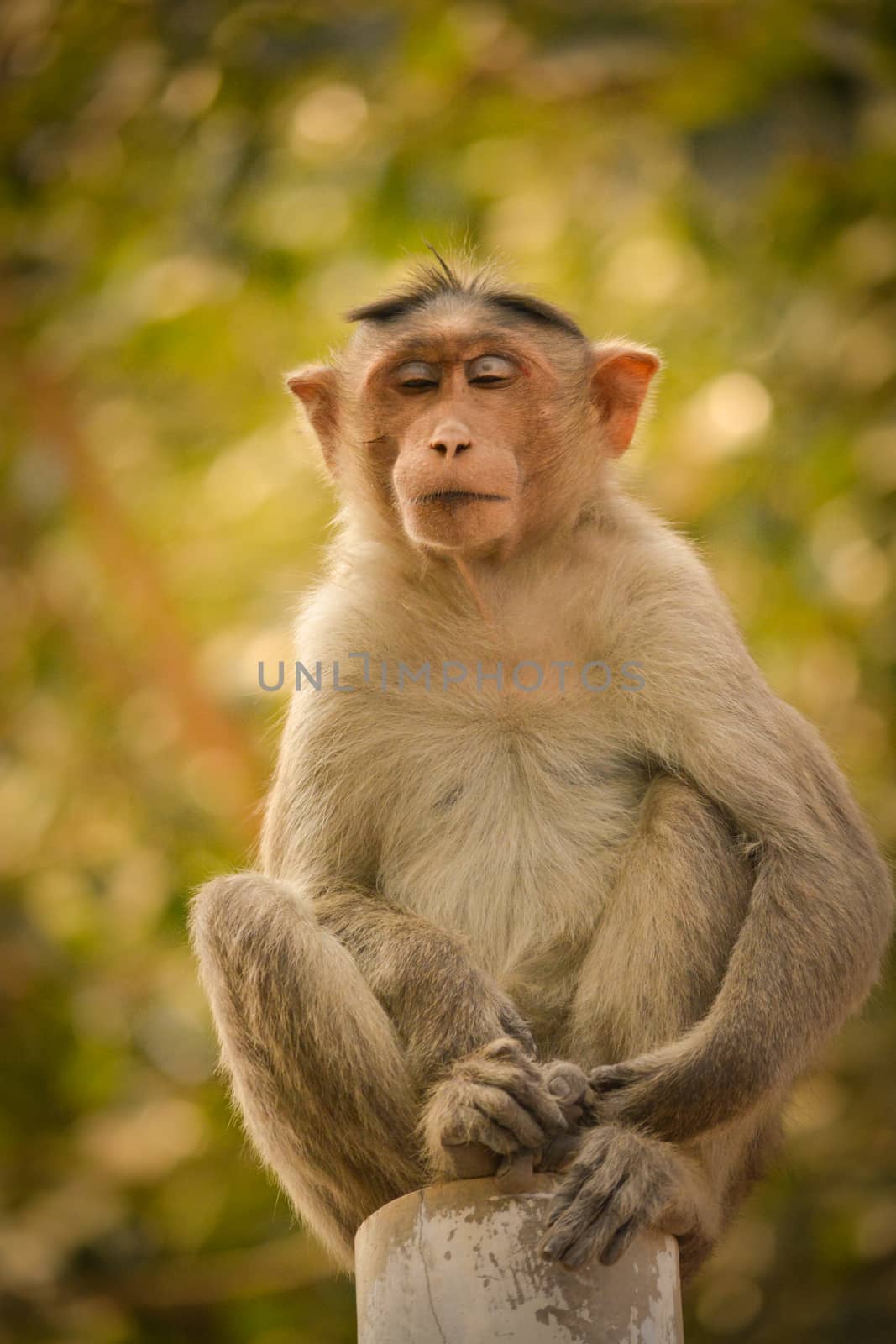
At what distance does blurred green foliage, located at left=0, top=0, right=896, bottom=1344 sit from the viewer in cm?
909

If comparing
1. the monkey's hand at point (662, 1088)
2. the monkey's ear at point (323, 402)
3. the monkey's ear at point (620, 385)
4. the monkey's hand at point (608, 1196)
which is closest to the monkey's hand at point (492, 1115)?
the monkey's hand at point (608, 1196)

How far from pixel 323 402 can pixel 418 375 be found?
2.23ft

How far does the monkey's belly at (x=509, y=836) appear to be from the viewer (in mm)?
5664

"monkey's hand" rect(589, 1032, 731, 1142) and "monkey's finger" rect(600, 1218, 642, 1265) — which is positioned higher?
"monkey's hand" rect(589, 1032, 731, 1142)

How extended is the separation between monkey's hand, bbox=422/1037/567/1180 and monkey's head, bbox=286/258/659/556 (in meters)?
1.66

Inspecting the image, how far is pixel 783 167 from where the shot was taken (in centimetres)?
967

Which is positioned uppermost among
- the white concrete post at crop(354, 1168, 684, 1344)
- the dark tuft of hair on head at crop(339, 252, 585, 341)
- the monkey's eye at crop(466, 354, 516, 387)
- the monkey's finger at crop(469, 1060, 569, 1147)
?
the dark tuft of hair on head at crop(339, 252, 585, 341)

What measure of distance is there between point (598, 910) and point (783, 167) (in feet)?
17.4

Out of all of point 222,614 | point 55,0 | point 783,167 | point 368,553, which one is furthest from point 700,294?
point 368,553

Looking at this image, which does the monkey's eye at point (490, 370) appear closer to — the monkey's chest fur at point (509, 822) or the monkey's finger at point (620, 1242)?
the monkey's chest fur at point (509, 822)

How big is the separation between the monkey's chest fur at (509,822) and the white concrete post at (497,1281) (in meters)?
1.00

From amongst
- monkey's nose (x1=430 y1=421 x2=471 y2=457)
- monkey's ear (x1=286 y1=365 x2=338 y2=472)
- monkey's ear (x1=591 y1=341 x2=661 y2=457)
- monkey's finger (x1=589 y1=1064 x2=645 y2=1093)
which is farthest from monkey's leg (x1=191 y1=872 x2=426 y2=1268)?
monkey's ear (x1=591 y1=341 x2=661 y2=457)

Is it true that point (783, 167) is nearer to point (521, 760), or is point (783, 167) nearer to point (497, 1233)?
point (521, 760)

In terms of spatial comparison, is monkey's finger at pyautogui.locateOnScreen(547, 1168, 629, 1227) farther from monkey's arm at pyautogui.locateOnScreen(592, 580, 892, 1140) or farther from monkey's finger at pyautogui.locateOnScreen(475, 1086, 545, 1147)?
monkey's arm at pyautogui.locateOnScreen(592, 580, 892, 1140)
